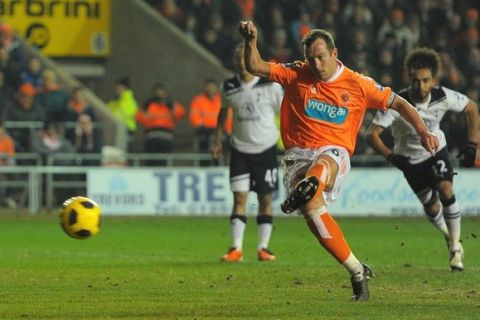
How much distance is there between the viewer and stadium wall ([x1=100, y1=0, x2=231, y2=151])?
95.0 ft

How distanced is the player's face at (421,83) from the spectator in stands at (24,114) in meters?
12.3

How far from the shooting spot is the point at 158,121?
2569 cm

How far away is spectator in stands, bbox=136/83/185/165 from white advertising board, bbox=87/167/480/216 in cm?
184

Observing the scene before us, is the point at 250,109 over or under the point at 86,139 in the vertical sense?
over

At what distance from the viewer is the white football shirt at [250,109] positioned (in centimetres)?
1552

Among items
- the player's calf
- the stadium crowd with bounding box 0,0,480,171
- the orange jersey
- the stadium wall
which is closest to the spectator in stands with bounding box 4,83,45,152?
the stadium crowd with bounding box 0,0,480,171

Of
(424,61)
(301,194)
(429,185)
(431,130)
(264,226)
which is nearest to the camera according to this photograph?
(301,194)

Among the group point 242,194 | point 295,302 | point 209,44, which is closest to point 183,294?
point 295,302

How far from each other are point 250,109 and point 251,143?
1.31 feet

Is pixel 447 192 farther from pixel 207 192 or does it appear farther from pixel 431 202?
pixel 207 192

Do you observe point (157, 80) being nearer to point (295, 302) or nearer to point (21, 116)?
point (21, 116)

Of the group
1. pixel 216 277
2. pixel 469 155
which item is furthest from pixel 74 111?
pixel 469 155

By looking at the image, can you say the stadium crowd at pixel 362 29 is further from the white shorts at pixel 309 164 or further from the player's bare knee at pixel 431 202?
the white shorts at pixel 309 164

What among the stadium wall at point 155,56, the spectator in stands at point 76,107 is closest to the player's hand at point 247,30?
the spectator in stands at point 76,107
